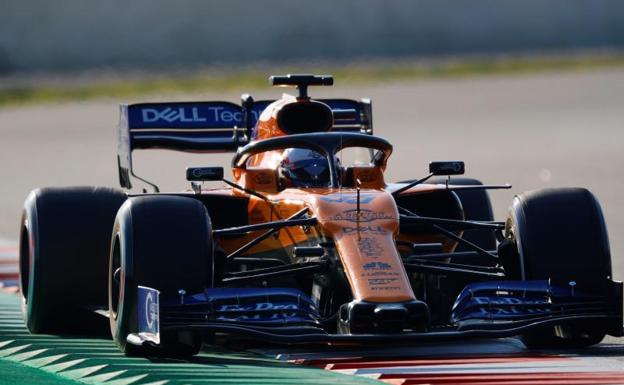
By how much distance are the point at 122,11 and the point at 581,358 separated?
57.2 meters

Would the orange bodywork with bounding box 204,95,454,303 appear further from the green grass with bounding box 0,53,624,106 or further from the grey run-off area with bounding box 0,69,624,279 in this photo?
the green grass with bounding box 0,53,624,106

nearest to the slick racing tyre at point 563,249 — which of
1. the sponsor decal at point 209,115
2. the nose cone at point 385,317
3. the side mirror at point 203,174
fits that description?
the nose cone at point 385,317

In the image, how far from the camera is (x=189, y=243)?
995 cm

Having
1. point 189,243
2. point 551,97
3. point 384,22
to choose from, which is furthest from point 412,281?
point 384,22

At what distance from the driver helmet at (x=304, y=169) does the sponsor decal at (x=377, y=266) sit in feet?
5.86

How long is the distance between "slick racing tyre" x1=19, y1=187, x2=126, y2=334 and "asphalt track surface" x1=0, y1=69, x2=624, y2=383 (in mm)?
427

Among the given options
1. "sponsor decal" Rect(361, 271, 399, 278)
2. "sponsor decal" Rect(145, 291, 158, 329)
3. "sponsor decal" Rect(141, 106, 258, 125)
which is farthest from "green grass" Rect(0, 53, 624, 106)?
"sponsor decal" Rect(361, 271, 399, 278)

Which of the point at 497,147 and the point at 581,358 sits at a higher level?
the point at 497,147

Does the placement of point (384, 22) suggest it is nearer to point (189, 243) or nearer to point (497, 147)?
point (497, 147)

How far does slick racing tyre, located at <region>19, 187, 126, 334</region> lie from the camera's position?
11.4 metres

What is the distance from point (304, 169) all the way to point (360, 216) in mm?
1454

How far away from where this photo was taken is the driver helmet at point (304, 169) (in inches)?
458

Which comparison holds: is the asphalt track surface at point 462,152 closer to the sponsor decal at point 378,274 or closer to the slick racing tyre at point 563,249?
the slick racing tyre at point 563,249

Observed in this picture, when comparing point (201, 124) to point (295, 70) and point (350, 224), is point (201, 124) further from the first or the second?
point (295, 70)
